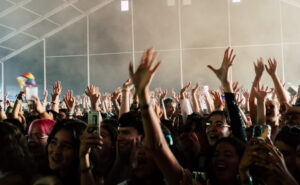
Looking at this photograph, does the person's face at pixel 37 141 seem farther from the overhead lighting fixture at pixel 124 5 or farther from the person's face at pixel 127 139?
the overhead lighting fixture at pixel 124 5

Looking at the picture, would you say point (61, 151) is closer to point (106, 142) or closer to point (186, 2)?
point (106, 142)

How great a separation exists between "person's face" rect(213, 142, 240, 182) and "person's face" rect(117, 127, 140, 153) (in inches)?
28.8

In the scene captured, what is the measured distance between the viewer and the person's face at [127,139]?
2565 mm

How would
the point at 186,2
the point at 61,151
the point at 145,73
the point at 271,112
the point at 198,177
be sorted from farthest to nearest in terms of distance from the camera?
the point at 186,2, the point at 271,112, the point at 61,151, the point at 198,177, the point at 145,73

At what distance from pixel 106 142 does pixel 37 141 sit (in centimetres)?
70

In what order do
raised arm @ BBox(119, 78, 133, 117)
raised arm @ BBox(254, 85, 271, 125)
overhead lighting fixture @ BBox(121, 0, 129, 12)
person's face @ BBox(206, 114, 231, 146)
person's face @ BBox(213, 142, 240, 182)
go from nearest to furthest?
person's face @ BBox(213, 142, 240, 182) → person's face @ BBox(206, 114, 231, 146) → raised arm @ BBox(254, 85, 271, 125) → raised arm @ BBox(119, 78, 133, 117) → overhead lighting fixture @ BBox(121, 0, 129, 12)

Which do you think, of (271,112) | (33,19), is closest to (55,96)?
(271,112)

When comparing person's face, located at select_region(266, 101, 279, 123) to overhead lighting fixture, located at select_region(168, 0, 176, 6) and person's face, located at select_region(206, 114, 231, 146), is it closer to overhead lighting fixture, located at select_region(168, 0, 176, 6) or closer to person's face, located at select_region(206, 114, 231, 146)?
person's face, located at select_region(206, 114, 231, 146)

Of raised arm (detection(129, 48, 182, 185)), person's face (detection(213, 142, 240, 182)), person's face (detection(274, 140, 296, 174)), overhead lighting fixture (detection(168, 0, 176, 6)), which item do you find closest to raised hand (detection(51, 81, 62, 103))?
raised arm (detection(129, 48, 182, 185))

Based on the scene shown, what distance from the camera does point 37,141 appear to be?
2916 mm

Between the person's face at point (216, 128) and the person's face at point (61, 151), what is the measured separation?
1.52 m

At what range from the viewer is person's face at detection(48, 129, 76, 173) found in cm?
209

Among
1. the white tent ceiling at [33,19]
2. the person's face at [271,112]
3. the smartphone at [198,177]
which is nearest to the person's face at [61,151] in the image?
the smartphone at [198,177]

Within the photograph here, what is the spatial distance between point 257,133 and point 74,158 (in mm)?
1284
